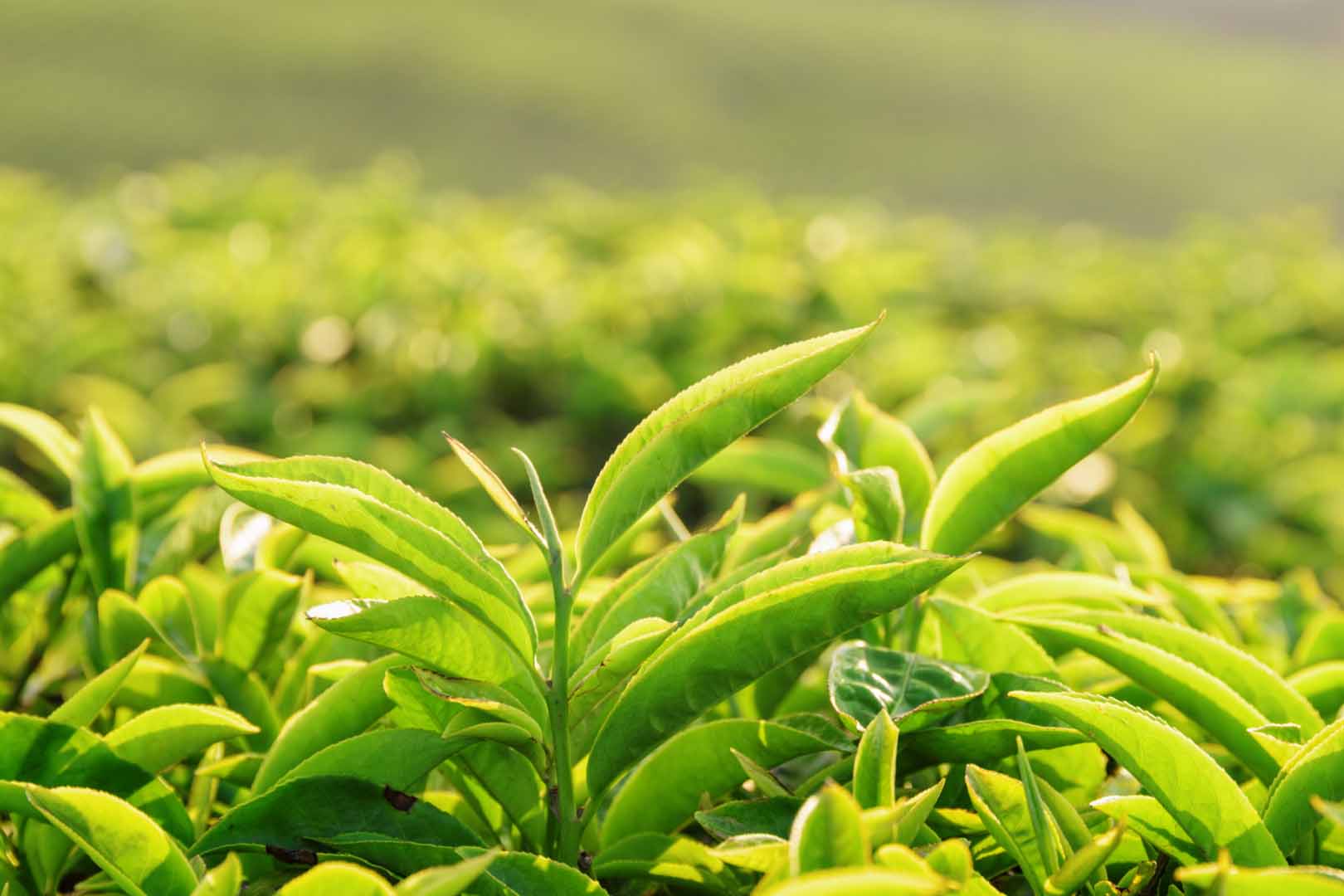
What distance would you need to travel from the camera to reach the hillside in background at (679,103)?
18641 mm

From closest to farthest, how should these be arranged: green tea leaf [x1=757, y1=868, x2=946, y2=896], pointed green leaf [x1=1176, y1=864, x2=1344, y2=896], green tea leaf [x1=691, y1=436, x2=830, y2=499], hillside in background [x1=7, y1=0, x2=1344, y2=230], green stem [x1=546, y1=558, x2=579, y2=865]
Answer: green tea leaf [x1=757, y1=868, x2=946, y2=896] < pointed green leaf [x1=1176, y1=864, x2=1344, y2=896] < green stem [x1=546, y1=558, x2=579, y2=865] < green tea leaf [x1=691, y1=436, x2=830, y2=499] < hillside in background [x1=7, y1=0, x2=1344, y2=230]

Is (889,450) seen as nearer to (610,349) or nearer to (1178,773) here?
Answer: (1178,773)

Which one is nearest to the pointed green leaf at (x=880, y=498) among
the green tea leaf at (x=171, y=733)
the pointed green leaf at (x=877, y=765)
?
the pointed green leaf at (x=877, y=765)

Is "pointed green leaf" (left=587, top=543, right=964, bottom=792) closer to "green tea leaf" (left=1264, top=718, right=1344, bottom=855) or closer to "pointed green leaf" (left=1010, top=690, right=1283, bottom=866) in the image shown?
"pointed green leaf" (left=1010, top=690, right=1283, bottom=866)

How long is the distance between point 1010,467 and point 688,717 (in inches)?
16.9

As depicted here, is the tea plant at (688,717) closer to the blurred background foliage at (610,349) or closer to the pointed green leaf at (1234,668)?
the pointed green leaf at (1234,668)

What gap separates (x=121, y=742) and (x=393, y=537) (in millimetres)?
417

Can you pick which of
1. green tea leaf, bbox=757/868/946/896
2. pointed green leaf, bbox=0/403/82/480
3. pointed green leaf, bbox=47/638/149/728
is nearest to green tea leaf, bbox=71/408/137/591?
pointed green leaf, bbox=0/403/82/480

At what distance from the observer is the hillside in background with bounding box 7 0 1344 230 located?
61.2 feet

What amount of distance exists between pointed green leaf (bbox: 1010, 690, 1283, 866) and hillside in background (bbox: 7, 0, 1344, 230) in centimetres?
1731

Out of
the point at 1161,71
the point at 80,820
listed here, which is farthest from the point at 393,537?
the point at 1161,71

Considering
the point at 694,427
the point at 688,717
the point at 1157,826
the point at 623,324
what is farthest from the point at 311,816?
the point at 623,324

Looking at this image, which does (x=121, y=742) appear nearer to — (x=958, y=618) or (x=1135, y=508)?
(x=958, y=618)

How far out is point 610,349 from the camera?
13.4ft
